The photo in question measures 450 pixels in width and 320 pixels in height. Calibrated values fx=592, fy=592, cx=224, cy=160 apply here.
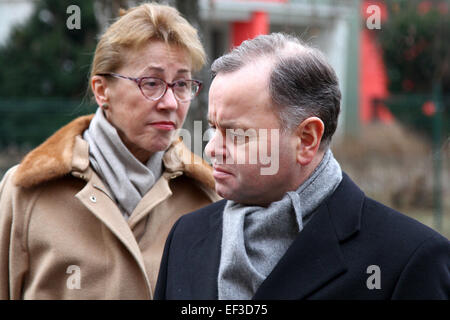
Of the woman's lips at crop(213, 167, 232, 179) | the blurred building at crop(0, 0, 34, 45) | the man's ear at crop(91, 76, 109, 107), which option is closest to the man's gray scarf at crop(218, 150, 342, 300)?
the woman's lips at crop(213, 167, 232, 179)

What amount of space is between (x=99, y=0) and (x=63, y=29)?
844cm

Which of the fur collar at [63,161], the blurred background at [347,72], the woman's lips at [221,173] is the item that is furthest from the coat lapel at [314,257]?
the fur collar at [63,161]

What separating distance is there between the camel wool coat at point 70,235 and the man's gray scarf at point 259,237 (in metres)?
0.85

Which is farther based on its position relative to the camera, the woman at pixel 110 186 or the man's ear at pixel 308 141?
the woman at pixel 110 186

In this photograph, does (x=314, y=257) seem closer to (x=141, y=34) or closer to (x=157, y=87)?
(x=157, y=87)

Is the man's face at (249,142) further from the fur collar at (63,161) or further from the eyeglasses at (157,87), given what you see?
the fur collar at (63,161)

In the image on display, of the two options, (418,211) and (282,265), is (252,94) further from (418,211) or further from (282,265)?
(418,211)

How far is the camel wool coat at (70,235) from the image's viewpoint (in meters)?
2.47

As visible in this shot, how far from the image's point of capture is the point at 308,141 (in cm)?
179

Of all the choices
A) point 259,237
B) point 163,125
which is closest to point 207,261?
point 259,237

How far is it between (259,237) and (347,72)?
52.7 ft

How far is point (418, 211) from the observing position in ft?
28.5

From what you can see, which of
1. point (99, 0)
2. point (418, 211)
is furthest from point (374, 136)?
point (99, 0)

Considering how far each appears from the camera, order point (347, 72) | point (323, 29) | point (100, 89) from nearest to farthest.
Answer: point (100, 89)
point (323, 29)
point (347, 72)
